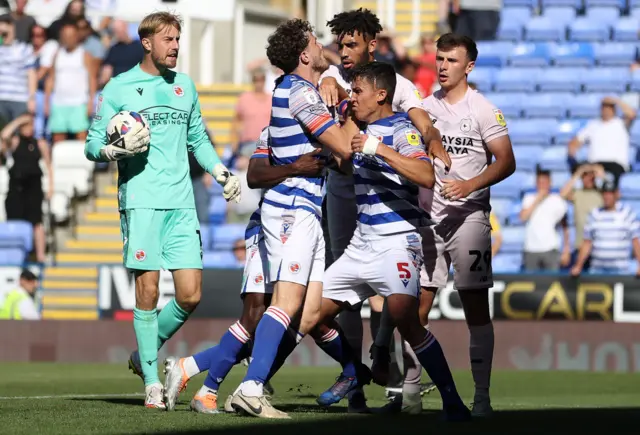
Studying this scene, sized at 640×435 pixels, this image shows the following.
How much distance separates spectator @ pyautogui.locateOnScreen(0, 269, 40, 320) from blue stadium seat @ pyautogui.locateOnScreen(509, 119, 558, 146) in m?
6.75

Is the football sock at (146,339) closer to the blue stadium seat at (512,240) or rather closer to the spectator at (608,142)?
the blue stadium seat at (512,240)

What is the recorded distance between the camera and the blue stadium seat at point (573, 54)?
2008 centimetres

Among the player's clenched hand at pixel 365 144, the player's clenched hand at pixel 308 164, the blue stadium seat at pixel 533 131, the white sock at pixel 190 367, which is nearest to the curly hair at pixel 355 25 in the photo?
the player's clenched hand at pixel 308 164

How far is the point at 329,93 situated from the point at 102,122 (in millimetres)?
1499

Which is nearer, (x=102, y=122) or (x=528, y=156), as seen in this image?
(x=102, y=122)

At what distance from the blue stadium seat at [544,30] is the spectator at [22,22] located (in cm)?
739

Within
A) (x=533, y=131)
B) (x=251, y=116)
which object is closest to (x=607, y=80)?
(x=533, y=131)

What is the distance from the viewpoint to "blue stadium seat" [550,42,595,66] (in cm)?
2008

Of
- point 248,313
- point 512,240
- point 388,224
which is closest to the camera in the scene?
point 388,224

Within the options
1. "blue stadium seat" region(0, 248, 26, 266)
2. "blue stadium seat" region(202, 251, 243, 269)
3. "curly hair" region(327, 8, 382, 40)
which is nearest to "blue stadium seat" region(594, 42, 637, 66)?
"blue stadium seat" region(202, 251, 243, 269)

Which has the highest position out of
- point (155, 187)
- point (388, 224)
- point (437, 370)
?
point (155, 187)

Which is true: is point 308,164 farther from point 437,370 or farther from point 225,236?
point 225,236

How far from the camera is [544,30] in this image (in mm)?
20641

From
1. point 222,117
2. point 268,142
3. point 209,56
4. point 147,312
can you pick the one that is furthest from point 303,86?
point 209,56
